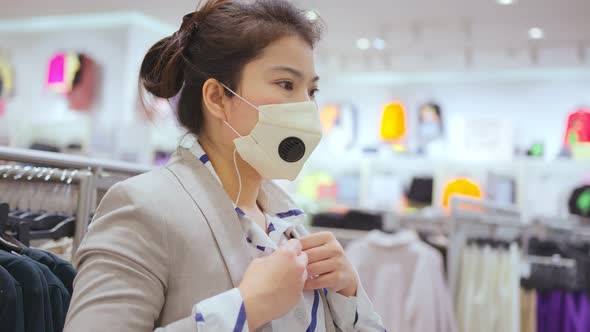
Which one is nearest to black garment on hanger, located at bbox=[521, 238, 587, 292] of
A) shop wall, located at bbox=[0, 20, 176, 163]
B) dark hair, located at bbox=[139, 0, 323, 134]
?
dark hair, located at bbox=[139, 0, 323, 134]

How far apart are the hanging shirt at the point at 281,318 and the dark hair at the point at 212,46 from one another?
3.9 inches

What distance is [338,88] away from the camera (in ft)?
27.8

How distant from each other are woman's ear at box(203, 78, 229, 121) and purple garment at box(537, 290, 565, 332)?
7.67 ft

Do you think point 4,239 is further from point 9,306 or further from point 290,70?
point 290,70

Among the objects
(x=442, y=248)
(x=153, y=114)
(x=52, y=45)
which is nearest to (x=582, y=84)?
(x=442, y=248)

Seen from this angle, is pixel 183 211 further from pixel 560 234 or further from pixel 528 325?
pixel 560 234

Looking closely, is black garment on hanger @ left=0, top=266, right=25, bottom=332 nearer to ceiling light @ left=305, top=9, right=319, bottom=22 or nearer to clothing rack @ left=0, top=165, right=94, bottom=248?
clothing rack @ left=0, top=165, right=94, bottom=248

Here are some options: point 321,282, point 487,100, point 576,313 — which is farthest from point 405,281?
point 487,100

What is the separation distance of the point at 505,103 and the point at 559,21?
196 cm

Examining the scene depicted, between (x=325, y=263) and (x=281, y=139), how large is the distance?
24 cm

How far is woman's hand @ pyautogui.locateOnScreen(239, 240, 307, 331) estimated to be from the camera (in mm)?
880

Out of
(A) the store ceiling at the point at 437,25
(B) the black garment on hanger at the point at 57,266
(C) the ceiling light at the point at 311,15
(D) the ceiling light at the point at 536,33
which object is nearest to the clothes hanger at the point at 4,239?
(B) the black garment on hanger at the point at 57,266

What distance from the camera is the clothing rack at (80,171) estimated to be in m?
1.37

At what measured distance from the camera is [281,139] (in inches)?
43.5
